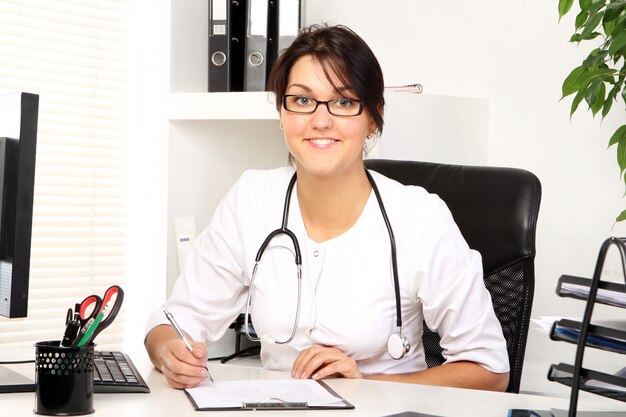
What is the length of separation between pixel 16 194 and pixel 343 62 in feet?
2.10

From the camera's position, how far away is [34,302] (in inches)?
101

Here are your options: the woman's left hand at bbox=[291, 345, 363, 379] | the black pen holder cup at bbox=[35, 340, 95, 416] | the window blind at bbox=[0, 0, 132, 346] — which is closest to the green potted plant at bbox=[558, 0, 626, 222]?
the woman's left hand at bbox=[291, 345, 363, 379]

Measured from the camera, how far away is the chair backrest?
5.59ft

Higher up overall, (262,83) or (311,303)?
(262,83)

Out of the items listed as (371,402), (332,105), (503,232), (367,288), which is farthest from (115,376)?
(503,232)

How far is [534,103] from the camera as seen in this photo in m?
2.36

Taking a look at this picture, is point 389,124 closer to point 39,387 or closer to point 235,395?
point 235,395

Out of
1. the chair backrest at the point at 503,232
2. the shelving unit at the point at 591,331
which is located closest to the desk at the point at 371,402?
the shelving unit at the point at 591,331

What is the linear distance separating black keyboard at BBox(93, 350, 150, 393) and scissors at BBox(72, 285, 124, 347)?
5.0 inches

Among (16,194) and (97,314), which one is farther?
(16,194)

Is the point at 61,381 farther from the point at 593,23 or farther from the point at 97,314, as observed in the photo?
the point at 593,23

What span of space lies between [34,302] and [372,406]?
5.16ft

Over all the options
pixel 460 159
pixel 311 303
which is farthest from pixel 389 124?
pixel 311 303

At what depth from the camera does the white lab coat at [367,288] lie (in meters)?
1.60
